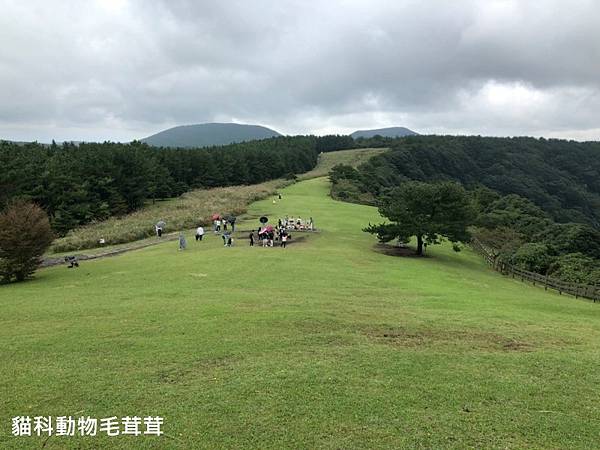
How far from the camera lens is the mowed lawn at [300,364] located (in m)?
7.90

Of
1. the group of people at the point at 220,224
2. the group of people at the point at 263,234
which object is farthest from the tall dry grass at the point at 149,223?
the group of people at the point at 220,224

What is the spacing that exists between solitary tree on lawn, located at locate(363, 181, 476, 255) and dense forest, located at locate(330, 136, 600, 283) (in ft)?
7.23

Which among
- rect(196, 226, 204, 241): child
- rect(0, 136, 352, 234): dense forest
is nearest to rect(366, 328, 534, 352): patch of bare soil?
rect(196, 226, 204, 241): child

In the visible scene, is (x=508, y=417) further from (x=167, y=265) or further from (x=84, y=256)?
(x=84, y=256)

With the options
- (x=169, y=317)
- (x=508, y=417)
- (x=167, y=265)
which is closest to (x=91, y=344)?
(x=169, y=317)

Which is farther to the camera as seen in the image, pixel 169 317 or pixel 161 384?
pixel 169 317

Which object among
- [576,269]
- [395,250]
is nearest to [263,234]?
[395,250]

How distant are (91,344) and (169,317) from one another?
292 cm

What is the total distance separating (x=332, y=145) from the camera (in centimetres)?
18200

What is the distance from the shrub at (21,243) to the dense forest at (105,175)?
23.4 meters

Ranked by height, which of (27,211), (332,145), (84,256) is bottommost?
(84,256)

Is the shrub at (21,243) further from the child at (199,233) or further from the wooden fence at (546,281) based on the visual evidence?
the wooden fence at (546,281)

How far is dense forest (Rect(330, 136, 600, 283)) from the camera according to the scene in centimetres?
4291

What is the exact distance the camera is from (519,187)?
126562 millimetres
